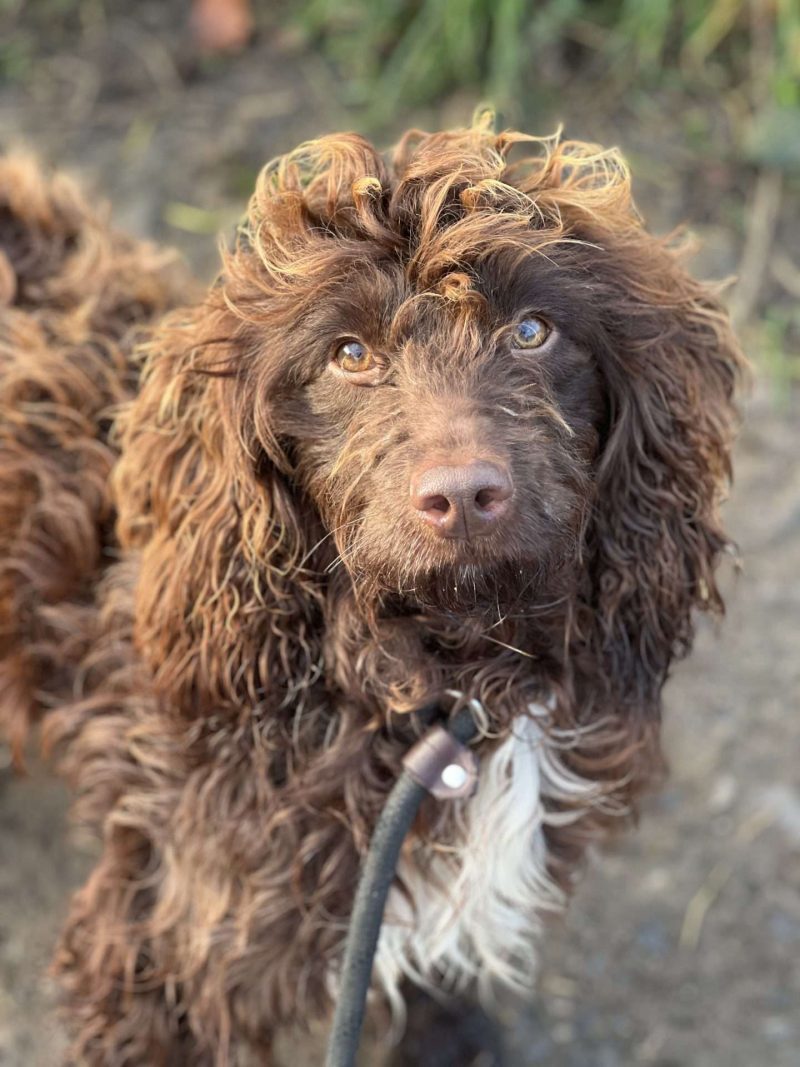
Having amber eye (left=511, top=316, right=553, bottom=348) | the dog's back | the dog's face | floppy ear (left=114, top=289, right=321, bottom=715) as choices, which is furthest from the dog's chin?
the dog's back

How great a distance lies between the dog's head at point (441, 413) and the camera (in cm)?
193

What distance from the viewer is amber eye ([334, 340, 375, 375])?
206cm

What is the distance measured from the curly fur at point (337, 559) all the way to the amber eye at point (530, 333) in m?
0.03

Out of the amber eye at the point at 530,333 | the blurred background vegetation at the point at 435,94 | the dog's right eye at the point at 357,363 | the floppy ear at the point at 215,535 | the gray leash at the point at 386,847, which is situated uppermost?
the blurred background vegetation at the point at 435,94

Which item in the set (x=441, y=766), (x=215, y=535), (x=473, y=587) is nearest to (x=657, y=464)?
(x=473, y=587)

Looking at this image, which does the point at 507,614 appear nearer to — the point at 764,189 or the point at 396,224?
the point at 396,224

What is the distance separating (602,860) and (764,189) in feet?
8.59

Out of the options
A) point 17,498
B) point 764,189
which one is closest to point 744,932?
point 17,498

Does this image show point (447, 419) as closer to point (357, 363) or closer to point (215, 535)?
point (357, 363)

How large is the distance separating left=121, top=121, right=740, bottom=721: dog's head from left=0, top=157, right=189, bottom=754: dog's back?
329mm

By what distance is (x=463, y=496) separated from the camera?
180cm

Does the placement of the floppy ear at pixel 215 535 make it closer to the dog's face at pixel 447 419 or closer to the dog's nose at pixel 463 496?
the dog's face at pixel 447 419

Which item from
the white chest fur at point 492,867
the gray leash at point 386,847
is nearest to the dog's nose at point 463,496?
the gray leash at point 386,847

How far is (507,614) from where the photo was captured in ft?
6.77
